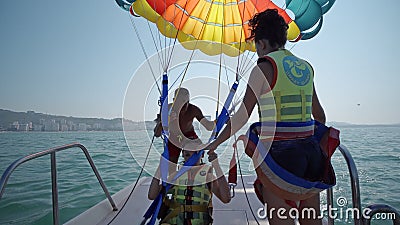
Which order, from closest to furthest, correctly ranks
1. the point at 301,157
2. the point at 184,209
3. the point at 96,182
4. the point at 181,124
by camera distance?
the point at 301,157 < the point at 184,209 < the point at 181,124 < the point at 96,182

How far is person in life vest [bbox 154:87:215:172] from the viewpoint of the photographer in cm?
177

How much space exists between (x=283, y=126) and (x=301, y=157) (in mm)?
145

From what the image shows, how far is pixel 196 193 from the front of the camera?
159cm

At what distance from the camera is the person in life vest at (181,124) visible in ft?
5.79

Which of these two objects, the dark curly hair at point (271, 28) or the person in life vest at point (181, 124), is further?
the person in life vest at point (181, 124)

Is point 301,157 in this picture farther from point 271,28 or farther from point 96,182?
point 96,182

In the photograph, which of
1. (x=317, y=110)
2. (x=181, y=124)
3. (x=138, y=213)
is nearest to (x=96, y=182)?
(x=138, y=213)

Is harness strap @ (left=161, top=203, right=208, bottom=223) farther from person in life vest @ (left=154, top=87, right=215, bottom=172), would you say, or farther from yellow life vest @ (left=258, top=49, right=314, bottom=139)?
yellow life vest @ (left=258, top=49, right=314, bottom=139)

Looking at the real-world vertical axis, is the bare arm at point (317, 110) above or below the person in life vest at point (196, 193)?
above

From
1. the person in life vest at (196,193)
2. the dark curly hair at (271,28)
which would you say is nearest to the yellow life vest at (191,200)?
the person in life vest at (196,193)

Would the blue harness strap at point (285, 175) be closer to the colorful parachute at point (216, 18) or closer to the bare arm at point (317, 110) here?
the bare arm at point (317, 110)

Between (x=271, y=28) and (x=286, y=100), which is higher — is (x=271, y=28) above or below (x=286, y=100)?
above

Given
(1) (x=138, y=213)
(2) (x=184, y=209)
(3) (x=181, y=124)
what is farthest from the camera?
(1) (x=138, y=213)

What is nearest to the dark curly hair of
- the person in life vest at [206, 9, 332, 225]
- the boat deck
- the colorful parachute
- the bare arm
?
the person in life vest at [206, 9, 332, 225]
